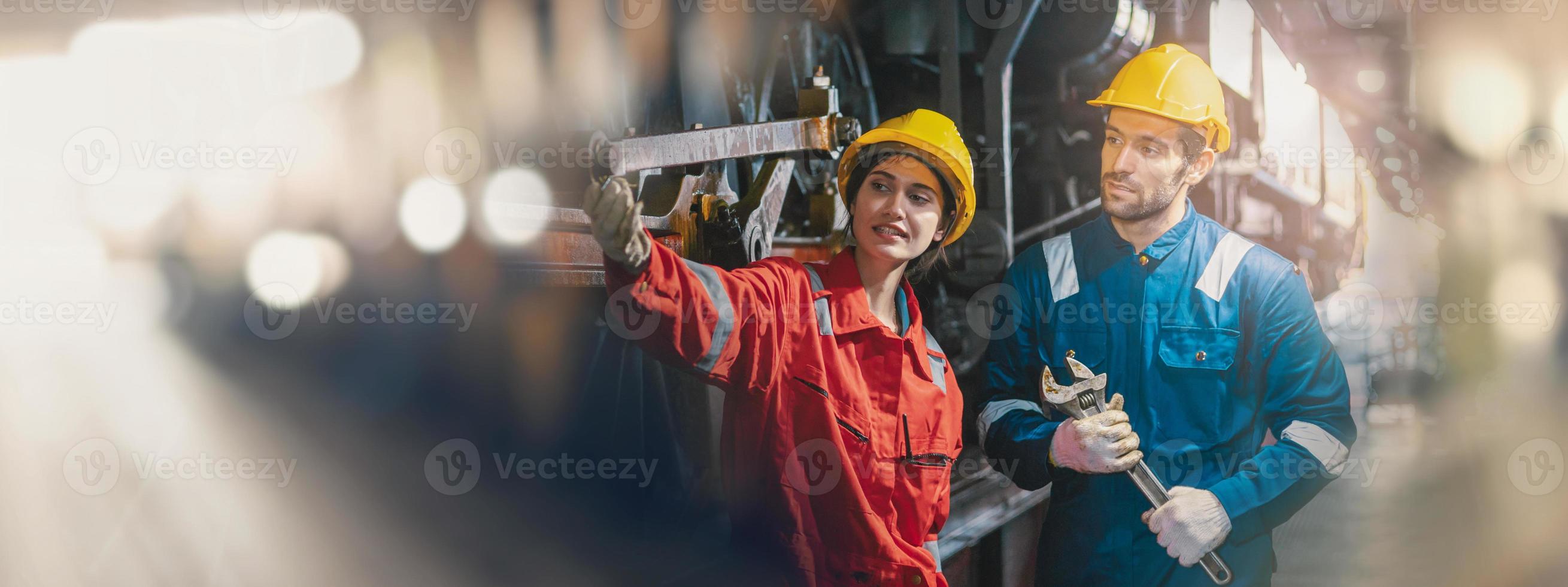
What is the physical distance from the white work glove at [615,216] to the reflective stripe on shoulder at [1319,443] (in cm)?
176

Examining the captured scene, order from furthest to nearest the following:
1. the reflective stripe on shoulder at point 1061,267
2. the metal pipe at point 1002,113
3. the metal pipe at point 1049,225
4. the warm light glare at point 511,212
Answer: the metal pipe at point 1049,225
the metal pipe at point 1002,113
the reflective stripe on shoulder at point 1061,267
the warm light glare at point 511,212

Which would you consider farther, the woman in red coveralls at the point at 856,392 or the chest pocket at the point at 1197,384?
the chest pocket at the point at 1197,384

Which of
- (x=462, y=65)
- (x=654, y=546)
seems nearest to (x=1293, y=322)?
(x=654, y=546)

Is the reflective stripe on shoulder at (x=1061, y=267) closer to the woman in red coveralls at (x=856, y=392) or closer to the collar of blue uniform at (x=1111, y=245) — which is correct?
the collar of blue uniform at (x=1111, y=245)

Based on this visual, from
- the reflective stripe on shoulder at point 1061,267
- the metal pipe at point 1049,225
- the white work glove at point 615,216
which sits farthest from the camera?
the metal pipe at point 1049,225

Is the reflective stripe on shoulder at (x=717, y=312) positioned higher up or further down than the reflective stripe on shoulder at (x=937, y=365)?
higher up

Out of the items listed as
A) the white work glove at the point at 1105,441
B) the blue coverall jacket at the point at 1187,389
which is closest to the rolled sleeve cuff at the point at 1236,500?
the blue coverall jacket at the point at 1187,389

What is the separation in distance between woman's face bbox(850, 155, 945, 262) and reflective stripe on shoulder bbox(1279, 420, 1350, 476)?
1.04 m

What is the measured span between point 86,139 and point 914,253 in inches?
74.9

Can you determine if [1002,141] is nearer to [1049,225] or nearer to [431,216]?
[1049,225]

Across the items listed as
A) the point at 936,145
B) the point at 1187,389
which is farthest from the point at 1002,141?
the point at 1187,389

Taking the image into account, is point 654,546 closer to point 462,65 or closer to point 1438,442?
point 462,65

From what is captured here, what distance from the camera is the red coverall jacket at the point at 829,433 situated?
246cm

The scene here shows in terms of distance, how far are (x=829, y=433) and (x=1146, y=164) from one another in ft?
3.51
